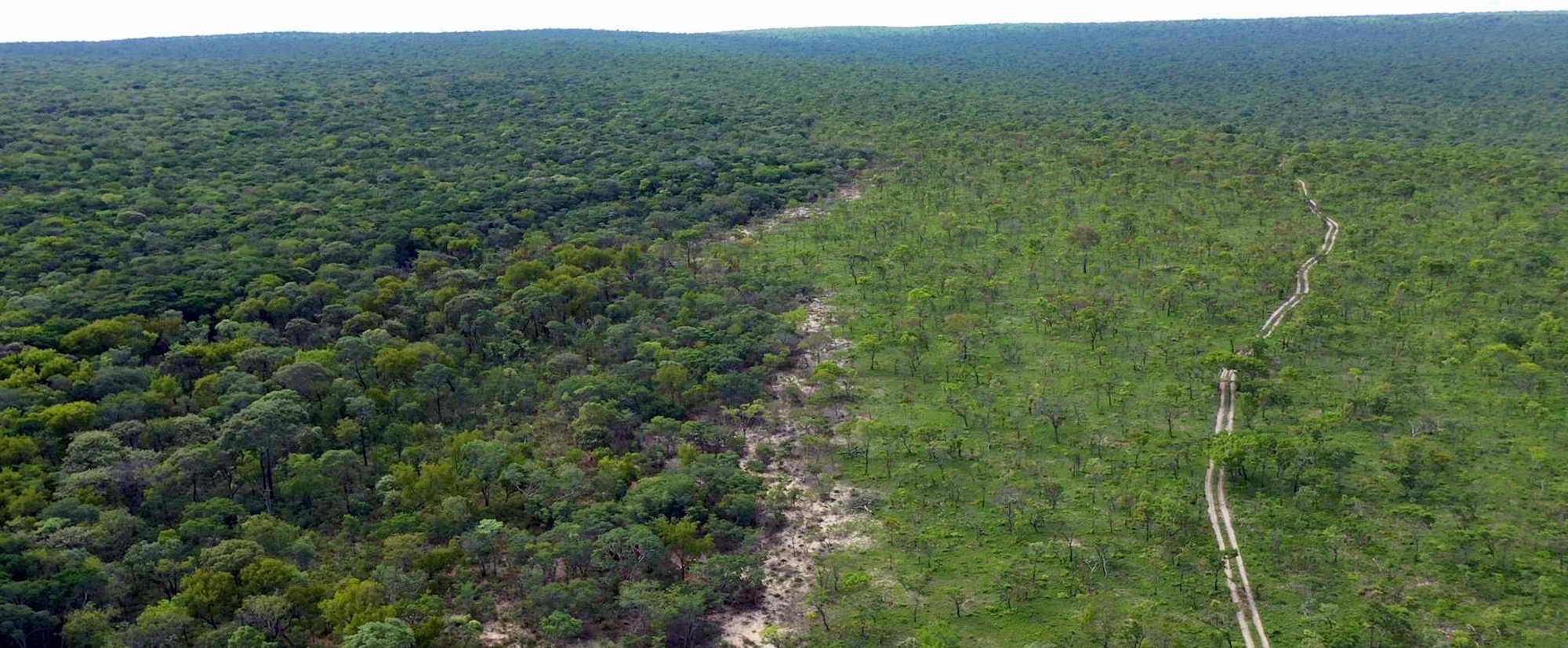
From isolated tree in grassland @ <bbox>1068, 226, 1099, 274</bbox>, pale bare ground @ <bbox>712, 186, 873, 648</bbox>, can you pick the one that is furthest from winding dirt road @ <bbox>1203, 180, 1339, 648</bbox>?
isolated tree in grassland @ <bbox>1068, 226, 1099, 274</bbox>

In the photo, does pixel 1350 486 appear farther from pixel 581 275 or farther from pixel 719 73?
pixel 719 73

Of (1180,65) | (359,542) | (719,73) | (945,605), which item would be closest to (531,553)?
(359,542)

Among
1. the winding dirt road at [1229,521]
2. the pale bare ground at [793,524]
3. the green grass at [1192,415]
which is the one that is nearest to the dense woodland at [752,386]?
the green grass at [1192,415]

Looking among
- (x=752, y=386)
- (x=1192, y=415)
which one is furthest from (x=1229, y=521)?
(x=752, y=386)

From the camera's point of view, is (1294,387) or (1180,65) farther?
(1180,65)

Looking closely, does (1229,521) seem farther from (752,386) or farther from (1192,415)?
(752,386)

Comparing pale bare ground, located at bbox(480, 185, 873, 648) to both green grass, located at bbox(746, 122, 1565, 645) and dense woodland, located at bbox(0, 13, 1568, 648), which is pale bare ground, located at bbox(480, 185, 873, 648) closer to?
dense woodland, located at bbox(0, 13, 1568, 648)
